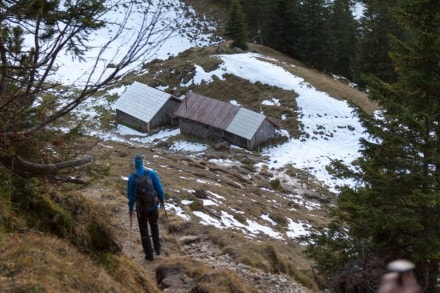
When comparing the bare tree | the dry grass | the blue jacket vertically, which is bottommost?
the dry grass

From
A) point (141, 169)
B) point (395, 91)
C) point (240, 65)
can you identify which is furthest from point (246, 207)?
point (240, 65)

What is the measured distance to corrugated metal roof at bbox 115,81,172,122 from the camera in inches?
1596

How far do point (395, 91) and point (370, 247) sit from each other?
13.3 ft

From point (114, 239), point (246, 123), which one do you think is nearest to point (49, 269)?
point (114, 239)

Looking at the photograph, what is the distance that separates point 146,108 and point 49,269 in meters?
36.2

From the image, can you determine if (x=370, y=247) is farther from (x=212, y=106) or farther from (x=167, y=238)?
(x=212, y=106)

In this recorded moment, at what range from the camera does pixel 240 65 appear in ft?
149

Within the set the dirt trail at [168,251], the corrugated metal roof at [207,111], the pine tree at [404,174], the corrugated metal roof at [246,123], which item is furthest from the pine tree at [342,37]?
the dirt trail at [168,251]

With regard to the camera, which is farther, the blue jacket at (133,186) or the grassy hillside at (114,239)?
the blue jacket at (133,186)

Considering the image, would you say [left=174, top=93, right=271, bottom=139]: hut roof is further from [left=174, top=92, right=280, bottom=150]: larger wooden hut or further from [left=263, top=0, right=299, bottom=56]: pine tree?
[left=263, top=0, right=299, bottom=56]: pine tree

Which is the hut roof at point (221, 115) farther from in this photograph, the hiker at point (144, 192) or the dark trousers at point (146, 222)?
the hiker at point (144, 192)

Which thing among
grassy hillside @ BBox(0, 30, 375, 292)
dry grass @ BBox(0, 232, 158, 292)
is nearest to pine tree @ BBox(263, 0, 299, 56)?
grassy hillside @ BBox(0, 30, 375, 292)

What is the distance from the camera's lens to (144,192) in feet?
26.9

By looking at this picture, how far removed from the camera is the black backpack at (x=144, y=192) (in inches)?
323
